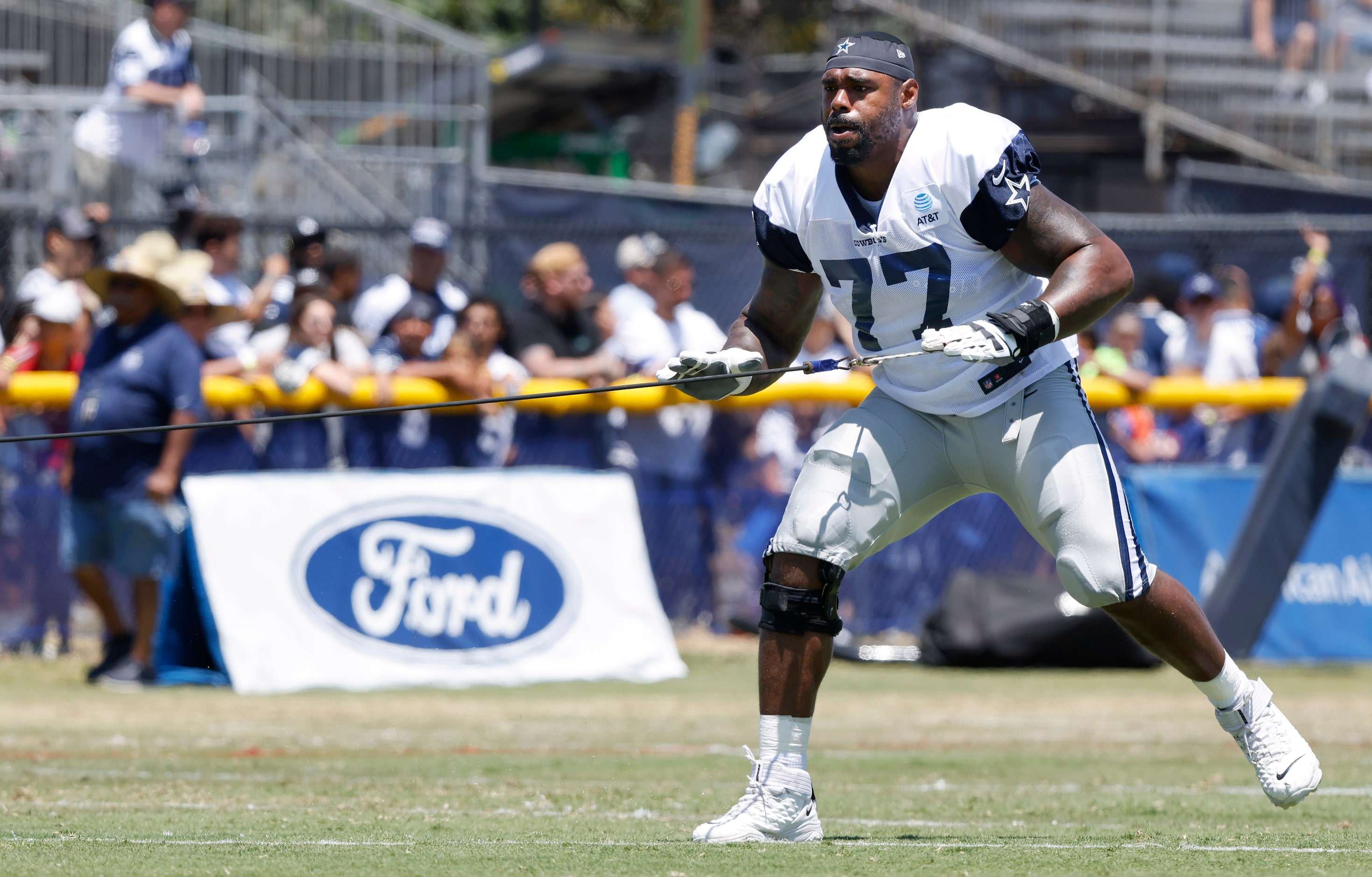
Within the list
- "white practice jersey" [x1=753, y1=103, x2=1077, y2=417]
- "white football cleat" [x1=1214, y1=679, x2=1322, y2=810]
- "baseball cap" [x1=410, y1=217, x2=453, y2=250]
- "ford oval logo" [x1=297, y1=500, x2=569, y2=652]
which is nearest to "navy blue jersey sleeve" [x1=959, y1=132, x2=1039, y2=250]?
"white practice jersey" [x1=753, y1=103, x2=1077, y2=417]

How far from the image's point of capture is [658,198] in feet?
53.7

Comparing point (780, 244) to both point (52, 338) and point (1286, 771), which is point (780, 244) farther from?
point (52, 338)

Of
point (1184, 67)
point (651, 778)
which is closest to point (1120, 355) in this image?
point (651, 778)

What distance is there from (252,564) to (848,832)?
522cm

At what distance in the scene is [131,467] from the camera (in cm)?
981

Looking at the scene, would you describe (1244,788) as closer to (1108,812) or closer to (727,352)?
(1108,812)

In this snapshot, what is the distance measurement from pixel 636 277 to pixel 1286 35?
12100mm

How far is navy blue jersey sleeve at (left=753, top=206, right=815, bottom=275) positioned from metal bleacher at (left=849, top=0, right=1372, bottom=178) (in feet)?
53.2

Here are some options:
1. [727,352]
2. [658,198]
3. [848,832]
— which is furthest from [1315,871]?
[658,198]

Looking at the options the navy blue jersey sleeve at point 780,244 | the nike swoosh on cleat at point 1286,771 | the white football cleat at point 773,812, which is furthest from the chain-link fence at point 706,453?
the nike swoosh on cleat at point 1286,771

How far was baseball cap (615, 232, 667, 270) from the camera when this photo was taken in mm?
11930

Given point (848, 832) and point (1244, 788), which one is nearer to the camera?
point (848, 832)

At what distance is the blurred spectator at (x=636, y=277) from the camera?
11594 millimetres

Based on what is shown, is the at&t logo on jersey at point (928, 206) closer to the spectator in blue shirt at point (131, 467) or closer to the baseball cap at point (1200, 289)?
the spectator in blue shirt at point (131, 467)
